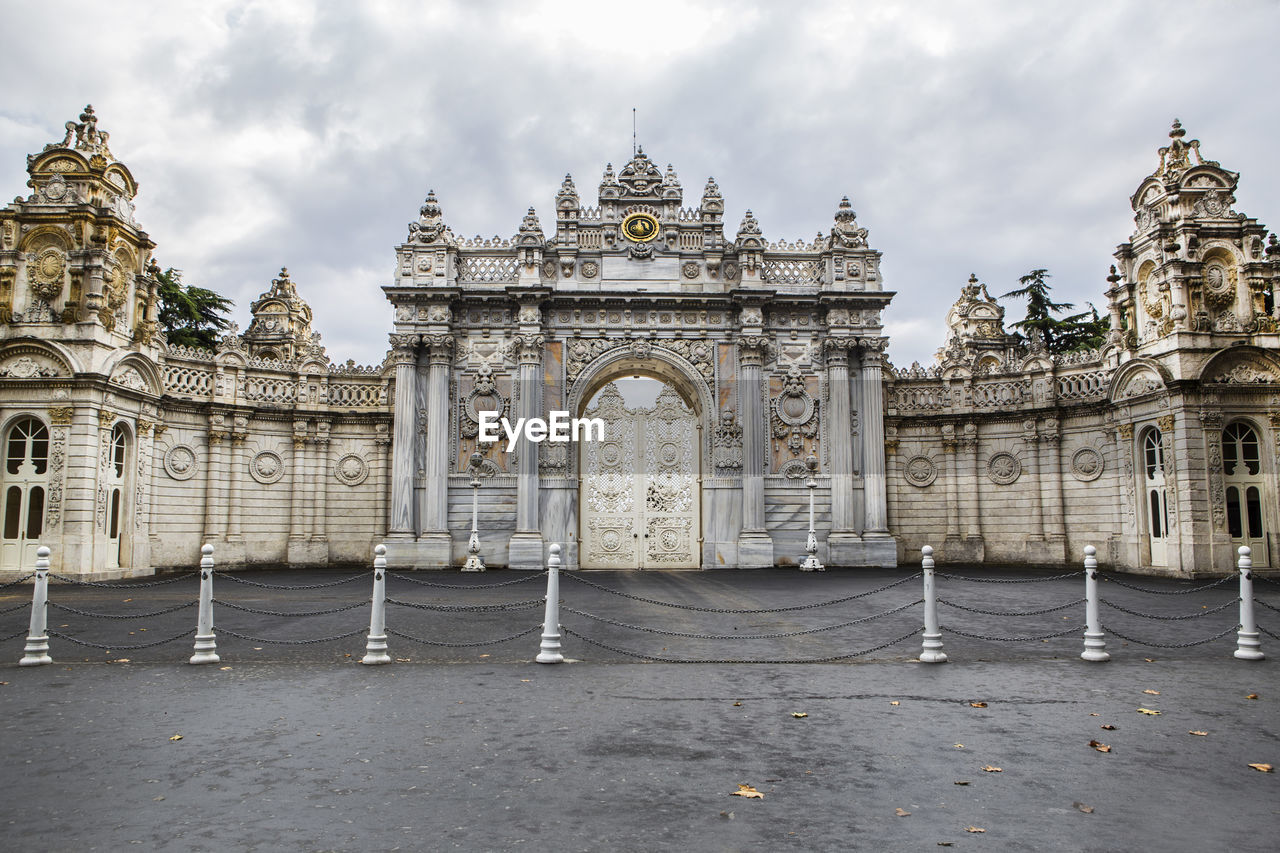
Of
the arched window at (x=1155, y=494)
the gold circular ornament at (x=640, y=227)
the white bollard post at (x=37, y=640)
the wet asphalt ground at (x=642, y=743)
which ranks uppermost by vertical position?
the gold circular ornament at (x=640, y=227)

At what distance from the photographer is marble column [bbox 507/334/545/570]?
25.0 metres

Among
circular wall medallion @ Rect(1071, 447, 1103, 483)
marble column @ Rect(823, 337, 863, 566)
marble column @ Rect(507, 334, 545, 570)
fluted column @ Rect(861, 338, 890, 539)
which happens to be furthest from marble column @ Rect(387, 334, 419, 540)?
circular wall medallion @ Rect(1071, 447, 1103, 483)

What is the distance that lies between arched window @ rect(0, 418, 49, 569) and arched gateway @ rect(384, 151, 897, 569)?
28.7 ft

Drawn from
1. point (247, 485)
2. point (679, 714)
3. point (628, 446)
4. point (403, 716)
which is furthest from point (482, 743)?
point (247, 485)

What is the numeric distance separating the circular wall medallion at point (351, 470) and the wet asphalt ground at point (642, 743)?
15.5 m

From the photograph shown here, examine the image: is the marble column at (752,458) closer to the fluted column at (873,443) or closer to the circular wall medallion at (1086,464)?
the fluted column at (873,443)

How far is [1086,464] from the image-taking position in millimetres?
25219

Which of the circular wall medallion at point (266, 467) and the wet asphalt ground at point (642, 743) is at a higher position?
the circular wall medallion at point (266, 467)

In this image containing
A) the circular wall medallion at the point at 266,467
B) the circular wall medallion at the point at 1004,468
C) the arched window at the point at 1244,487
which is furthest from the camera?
the circular wall medallion at the point at 1004,468

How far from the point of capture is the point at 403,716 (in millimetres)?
7355

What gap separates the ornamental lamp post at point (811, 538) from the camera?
24.5 meters

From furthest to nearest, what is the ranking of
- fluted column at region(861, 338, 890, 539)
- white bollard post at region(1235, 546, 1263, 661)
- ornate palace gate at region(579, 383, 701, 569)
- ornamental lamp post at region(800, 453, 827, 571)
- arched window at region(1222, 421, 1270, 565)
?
ornate palace gate at region(579, 383, 701, 569), fluted column at region(861, 338, 890, 539), ornamental lamp post at region(800, 453, 827, 571), arched window at region(1222, 421, 1270, 565), white bollard post at region(1235, 546, 1263, 661)

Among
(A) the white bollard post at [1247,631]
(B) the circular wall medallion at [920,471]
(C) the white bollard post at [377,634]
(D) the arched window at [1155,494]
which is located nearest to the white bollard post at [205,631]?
(C) the white bollard post at [377,634]

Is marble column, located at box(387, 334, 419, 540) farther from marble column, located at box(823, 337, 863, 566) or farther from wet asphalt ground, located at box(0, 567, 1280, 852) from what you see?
wet asphalt ground, located at box(0, 567, 1280, 852)
